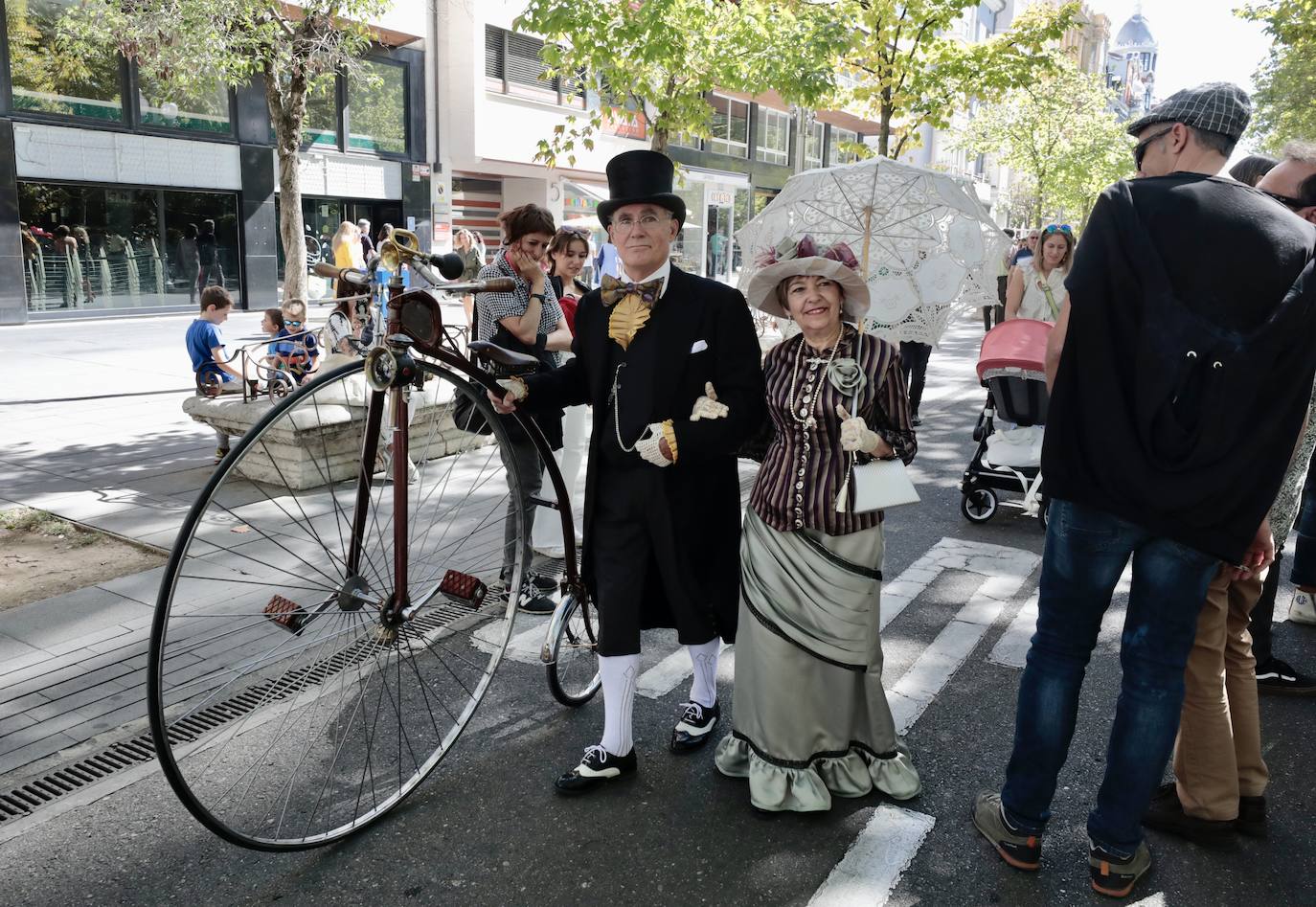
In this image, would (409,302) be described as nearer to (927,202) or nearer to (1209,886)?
(1209,886)

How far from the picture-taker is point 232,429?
7723mm

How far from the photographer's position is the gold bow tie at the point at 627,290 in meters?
3.26

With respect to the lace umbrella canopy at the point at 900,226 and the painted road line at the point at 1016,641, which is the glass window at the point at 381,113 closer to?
the lace umbrella canopy at the point at 900,226

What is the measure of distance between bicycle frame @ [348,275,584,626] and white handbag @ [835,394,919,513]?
3.05 ft

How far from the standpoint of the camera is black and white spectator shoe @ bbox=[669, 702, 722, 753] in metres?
3.64

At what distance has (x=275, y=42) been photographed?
11.4 meters

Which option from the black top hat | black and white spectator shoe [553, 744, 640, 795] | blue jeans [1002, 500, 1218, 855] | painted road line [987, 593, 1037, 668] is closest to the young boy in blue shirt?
black and white spectator shoe [553, 744, 640, 795]

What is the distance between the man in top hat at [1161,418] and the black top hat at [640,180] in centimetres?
128

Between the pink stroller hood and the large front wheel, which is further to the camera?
the pink stroller hood

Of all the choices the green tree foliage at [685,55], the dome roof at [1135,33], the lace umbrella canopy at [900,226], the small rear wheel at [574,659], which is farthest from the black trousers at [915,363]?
the dome roof at [1135,33]

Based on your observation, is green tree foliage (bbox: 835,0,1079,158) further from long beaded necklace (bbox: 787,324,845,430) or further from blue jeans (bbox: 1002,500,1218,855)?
blue jeans (bbox: 1002,500,1218,855)

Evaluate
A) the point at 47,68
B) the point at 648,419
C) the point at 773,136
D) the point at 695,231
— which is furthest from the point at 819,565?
the point at 773,136

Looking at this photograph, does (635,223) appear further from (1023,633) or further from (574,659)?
(1023,633)

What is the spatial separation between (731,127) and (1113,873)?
3530 centimetres
